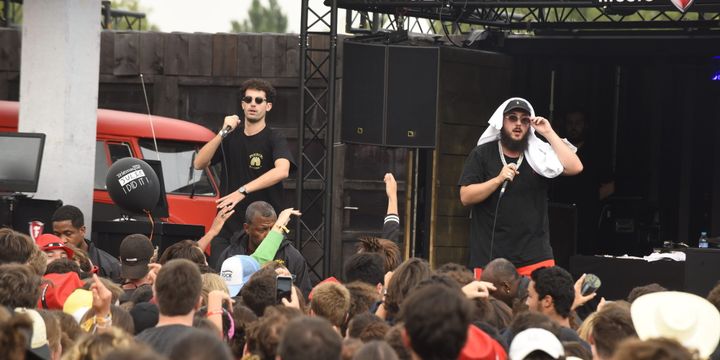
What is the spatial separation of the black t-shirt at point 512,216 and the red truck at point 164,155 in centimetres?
448

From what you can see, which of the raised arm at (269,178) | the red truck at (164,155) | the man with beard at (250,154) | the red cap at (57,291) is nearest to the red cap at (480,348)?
the red cap at (57,291)

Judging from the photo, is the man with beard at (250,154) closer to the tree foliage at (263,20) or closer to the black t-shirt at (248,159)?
the black t-shirt at (248,159)

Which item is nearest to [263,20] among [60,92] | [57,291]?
[60,92]

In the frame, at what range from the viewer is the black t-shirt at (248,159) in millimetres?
10570

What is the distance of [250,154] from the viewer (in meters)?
10.6

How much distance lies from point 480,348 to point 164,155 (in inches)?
367

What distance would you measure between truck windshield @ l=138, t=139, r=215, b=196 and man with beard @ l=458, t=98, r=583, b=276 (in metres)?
4.67

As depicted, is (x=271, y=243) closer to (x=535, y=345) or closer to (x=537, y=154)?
(x=537, y=154)

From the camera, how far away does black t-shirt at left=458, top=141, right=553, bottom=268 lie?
30.5 ft

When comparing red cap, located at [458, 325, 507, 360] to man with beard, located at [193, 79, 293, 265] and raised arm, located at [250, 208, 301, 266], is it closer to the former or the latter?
raised arm, located at [250, 208, 301, 266]

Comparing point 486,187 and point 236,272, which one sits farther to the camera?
point 486,187

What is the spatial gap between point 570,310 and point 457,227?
21.8ft

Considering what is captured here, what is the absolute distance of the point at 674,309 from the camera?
534 cm

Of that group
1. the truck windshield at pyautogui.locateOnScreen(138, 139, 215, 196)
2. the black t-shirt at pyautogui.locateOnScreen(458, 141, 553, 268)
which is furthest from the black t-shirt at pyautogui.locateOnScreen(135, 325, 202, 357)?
the truck windshield at pyautogui.locateOnScreen(138, 139, 215, 196)
